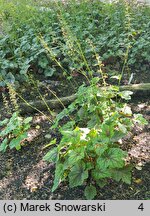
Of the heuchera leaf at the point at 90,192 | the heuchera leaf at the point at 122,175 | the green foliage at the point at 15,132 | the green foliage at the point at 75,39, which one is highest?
the green foliage at the point at 75,39

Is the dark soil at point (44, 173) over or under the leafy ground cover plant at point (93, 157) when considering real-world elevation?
under

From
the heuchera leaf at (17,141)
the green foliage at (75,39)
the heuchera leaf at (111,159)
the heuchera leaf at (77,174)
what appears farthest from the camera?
the green foliage at (75,39)

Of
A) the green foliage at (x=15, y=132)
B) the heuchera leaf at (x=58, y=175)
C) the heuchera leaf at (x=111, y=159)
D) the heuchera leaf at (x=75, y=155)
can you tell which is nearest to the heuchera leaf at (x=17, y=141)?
the green foliage at (x=15, y=132)

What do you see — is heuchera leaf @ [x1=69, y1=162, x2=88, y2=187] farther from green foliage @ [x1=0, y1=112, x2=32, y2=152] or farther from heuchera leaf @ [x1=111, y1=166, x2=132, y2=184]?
green foliage @ [x1=0, y1=112, x2=32, y2=152]

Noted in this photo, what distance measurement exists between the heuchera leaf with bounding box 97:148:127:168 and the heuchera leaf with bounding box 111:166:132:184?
0.49ft

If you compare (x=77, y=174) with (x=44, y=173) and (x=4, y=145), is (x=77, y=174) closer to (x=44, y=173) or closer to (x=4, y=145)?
(x=44, y=173)

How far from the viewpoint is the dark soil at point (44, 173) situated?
2.85 meters

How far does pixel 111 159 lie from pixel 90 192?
1.03 ft

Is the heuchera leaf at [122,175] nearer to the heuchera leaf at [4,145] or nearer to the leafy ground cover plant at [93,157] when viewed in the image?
the leafy ground cover plant at [93,157]

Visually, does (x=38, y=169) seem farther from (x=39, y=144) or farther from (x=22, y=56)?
(x=22, y=56)

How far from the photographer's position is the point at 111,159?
8.70 ft

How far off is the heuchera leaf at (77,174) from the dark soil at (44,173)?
0.49 ft

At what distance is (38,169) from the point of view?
319cm

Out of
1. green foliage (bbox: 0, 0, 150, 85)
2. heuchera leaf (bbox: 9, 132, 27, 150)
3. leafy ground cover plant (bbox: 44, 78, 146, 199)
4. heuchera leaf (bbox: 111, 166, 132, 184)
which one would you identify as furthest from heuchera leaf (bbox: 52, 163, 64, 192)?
green foliage (bbox: 0, 0, 150, 85)
